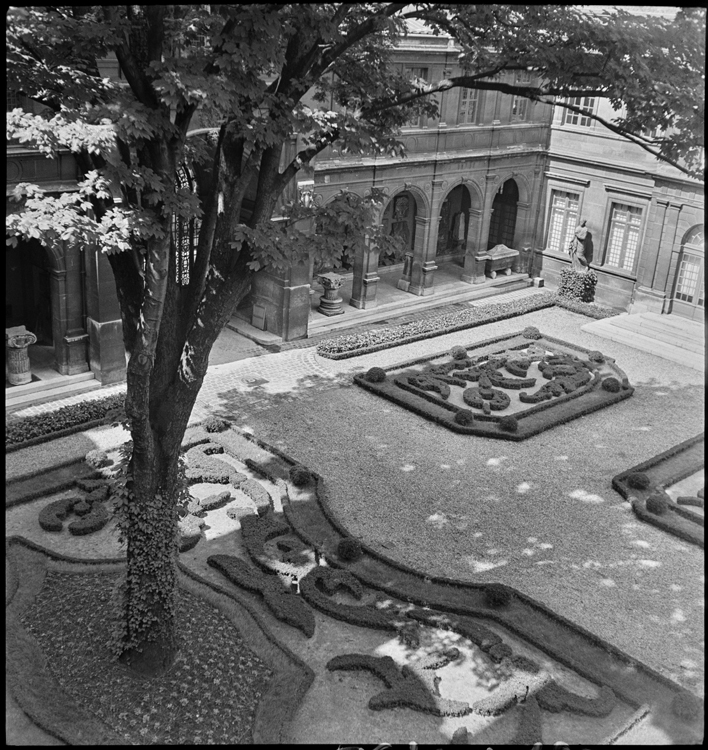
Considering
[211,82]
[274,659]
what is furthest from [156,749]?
[211,82]

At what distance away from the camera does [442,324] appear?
30.1 metres

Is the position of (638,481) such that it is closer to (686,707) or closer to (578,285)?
(686,707)

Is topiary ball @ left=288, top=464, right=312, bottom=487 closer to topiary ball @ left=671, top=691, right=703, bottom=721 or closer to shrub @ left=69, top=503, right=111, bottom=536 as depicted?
shrub @ left=69, top=503, right=111, bottom=536

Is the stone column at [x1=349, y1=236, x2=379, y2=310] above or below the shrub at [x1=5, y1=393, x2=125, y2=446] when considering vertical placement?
above

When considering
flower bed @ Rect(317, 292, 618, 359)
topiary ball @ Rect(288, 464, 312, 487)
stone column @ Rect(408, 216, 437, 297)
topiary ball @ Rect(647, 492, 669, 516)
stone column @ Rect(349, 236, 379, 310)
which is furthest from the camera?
stone column @ Rect(408, 216, 437, 297)

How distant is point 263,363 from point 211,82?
641 inches

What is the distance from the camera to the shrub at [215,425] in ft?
69.9

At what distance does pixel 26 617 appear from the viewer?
14586 millimetres

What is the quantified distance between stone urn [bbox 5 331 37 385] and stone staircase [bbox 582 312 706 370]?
58.6 ft

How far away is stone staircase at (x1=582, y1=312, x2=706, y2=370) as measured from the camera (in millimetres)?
28953

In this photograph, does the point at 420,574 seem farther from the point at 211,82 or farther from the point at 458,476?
the point at 211,82

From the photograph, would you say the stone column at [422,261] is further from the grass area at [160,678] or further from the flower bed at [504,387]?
the grass area at [160,678]

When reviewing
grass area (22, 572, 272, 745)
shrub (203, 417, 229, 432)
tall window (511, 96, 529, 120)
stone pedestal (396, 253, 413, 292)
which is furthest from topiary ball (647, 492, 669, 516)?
tall window (511, 96, 529, 120)

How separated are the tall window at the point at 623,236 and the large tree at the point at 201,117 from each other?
20.5 meters
